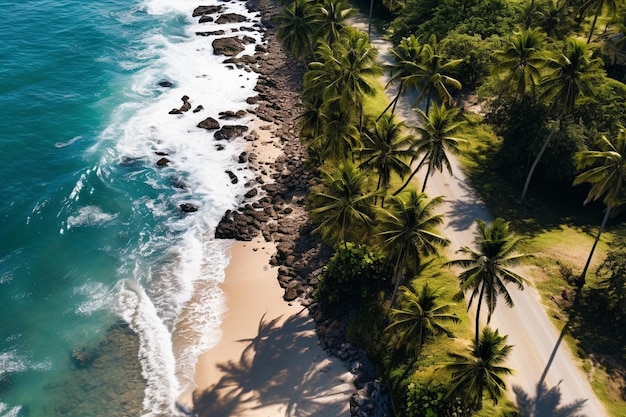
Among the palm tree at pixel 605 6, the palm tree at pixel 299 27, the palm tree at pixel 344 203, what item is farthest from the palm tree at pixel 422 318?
the palm tree at pixel 605 6

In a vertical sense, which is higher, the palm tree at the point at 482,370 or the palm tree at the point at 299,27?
the palm tree at the point at 299,27

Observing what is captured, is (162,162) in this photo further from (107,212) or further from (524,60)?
(524,60)

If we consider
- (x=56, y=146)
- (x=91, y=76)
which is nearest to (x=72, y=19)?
(x=91, y=76)

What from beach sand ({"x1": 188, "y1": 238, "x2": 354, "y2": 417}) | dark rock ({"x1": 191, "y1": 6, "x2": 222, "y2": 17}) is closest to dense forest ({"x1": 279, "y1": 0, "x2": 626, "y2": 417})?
beach sand ({"x1": 188, "y1": 238, "x2": 354, "y2": 417})

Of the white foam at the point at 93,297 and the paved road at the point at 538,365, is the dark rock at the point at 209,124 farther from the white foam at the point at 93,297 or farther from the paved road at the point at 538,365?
the paved road at the point at 538,365

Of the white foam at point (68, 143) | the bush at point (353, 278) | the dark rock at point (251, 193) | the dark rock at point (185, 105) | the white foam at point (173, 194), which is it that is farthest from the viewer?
the dark rock at point (185, 105)

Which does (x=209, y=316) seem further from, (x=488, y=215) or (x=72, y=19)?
(x=72, y=19)

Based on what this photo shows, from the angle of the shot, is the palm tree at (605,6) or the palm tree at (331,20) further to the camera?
the palm tree at (331,20)

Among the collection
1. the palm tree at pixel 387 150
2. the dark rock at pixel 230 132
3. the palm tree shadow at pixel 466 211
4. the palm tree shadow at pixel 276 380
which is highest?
the palm tree at pixel 387 150
